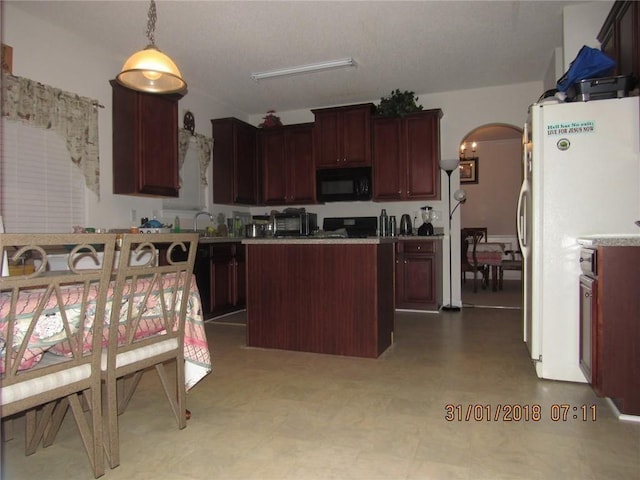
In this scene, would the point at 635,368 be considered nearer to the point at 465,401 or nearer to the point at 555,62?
the point at 465,401

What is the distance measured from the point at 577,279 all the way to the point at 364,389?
1471 millimetres

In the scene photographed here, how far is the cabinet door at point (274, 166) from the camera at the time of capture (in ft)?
20.5

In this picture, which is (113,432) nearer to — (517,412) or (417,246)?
(517,412)

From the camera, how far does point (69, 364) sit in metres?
1.64

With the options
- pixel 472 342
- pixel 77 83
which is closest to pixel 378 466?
pixel 472 342

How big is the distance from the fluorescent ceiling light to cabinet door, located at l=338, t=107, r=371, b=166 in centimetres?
106

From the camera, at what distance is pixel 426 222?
223 inches

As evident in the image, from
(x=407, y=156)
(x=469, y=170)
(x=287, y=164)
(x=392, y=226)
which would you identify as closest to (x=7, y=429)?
(x=392, y=226)

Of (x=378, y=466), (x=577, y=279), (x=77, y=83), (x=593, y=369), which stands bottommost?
(x=378, y=466)

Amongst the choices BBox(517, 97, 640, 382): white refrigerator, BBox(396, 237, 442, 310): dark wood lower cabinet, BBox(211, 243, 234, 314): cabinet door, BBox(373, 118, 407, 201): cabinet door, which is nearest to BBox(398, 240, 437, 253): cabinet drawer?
BBox(396, 237, 442, 310): dark wood lower cabinet

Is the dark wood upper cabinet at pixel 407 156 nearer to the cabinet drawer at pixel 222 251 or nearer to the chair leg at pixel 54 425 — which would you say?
the cabinet drawer at pixel 222 251

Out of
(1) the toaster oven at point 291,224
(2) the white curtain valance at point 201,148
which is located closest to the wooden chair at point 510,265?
(1) the toaster oven at point 291,224

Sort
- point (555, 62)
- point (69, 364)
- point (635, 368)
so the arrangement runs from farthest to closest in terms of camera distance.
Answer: point (555, 62) → point (635, 368) → point (69, 364)

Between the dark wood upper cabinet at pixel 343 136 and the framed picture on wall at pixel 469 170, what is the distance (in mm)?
3846
